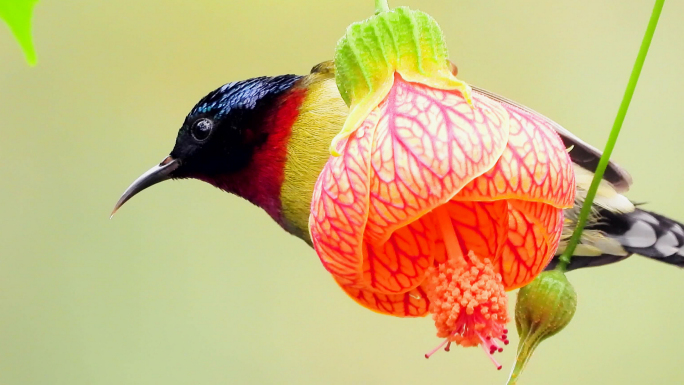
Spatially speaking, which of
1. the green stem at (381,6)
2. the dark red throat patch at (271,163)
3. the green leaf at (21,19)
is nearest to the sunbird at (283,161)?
the dark red throat patch at (271,163)

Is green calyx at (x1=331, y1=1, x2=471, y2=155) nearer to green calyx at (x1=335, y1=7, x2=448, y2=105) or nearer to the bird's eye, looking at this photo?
green calyx at (x1=335, y1=7, x2=448, y2=105)

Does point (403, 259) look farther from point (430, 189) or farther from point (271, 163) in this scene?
point (271, 163)

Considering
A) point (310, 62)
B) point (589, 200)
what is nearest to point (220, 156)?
point (589, 200)

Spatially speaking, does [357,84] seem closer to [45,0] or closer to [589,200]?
[589,200]

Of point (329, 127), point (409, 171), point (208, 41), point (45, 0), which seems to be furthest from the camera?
point (208, 41)

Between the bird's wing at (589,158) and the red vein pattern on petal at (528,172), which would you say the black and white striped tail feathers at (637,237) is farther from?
the red vein pattern on petal at (528,172)

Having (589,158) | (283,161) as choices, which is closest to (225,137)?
(283,161)

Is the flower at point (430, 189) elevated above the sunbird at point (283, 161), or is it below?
above
